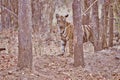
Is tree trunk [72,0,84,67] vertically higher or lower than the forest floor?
higher

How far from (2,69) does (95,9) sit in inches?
246

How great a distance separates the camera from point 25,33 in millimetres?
8547

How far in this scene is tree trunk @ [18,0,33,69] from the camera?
335 inches

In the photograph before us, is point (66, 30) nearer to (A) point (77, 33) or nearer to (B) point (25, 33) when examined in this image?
(A) point (77, 33)

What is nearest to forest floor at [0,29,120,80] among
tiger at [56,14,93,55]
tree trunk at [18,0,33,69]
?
tree trunk at [18,0,33,69]

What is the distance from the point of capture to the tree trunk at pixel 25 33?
8.52 metres

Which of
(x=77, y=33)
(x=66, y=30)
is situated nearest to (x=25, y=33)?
(x=77, y=33)

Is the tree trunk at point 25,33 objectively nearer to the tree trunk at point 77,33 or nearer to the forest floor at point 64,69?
the forest floor at point 64,69

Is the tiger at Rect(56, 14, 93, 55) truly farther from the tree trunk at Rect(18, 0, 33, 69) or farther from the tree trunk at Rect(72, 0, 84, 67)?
the tree trunk at Rect(18, 0, 33, 69)

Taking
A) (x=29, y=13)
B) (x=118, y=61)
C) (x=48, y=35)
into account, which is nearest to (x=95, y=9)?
(x=118, y=61)

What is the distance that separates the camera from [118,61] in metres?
12.1

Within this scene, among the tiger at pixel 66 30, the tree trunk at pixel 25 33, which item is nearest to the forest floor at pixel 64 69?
the tree trunk at pixel 25 33

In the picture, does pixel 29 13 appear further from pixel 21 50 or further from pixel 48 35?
pixel 48 35

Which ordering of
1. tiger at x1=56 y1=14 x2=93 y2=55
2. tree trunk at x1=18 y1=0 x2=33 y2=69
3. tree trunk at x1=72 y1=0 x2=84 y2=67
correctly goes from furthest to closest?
1. tiger at x1=56 y1=14 x2=93 y2=55
2. tree trunk at x1=72 y1=0 x2=84 y2=67
3. tree trunk at x1=18 y1=0 x2=33 y2=69
